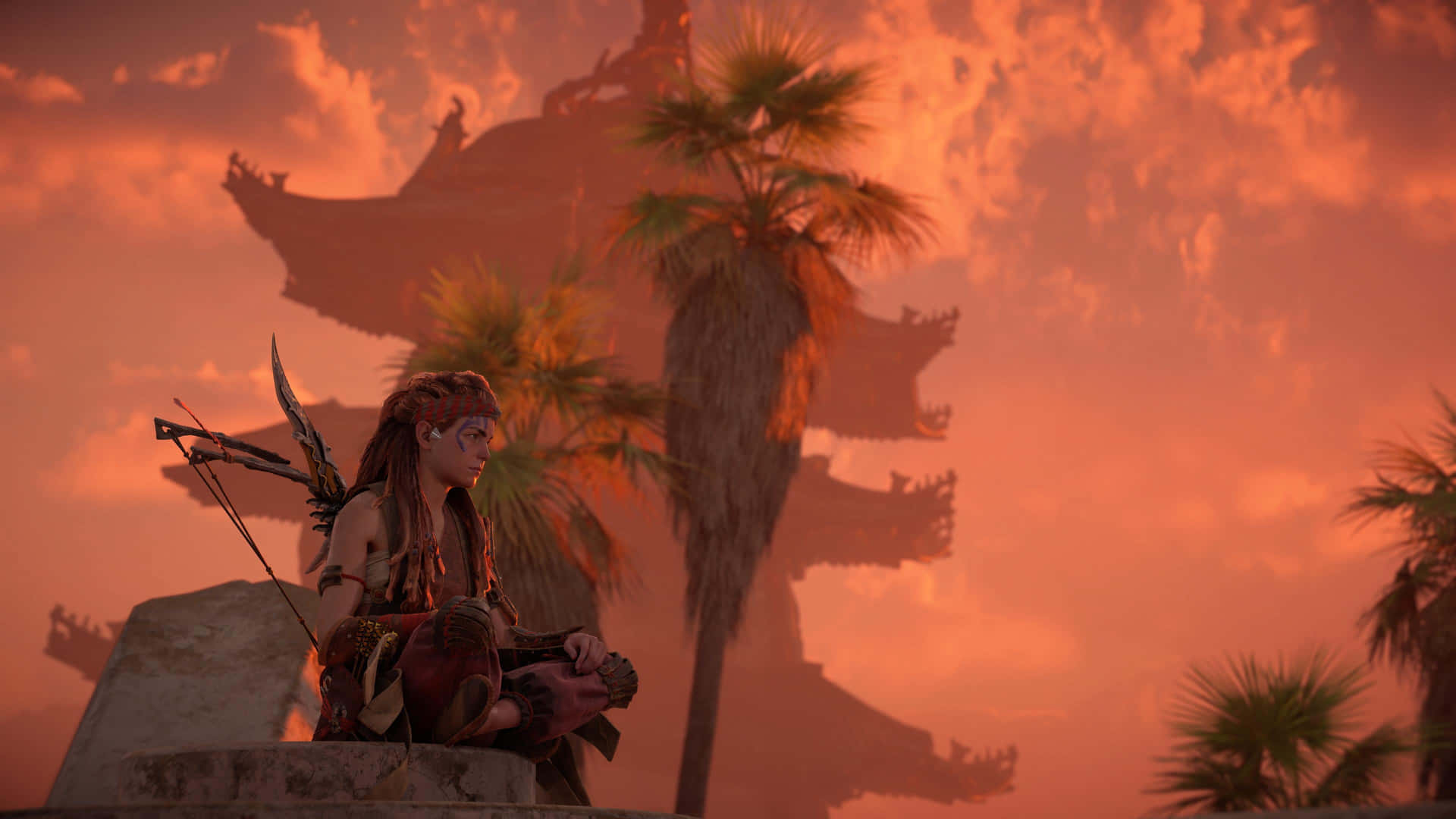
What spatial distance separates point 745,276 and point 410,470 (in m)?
7.89

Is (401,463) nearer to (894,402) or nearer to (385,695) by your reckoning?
(385,695)

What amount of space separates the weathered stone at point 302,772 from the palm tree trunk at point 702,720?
6.79 metres

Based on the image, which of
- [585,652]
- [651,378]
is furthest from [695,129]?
[651,378]

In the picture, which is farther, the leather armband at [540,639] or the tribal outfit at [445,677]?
the leather armband at [540,639]

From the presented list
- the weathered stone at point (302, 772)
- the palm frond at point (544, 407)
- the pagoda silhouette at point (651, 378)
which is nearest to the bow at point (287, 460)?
the weathered stone at point (302, 772)

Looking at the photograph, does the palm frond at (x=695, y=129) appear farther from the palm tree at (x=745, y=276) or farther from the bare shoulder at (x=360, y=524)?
the bare shoulder at (x=360, y=524)

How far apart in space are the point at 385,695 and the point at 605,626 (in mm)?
24196

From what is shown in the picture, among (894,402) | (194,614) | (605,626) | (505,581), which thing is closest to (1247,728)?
(505,581)

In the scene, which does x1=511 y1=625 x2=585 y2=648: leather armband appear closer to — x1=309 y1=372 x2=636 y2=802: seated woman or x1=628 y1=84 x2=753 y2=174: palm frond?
x1=309 y1=372 x2=636 y2=802: seated woman

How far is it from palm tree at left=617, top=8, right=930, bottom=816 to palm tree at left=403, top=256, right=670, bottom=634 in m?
0.69

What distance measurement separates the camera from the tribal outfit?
123 inches

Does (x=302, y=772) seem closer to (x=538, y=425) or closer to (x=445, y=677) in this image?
(x=445, y=677)

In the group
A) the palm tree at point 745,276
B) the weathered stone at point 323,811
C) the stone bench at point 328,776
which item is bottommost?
the weathered stone at point 323,811

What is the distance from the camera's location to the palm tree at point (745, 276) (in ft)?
35.8
